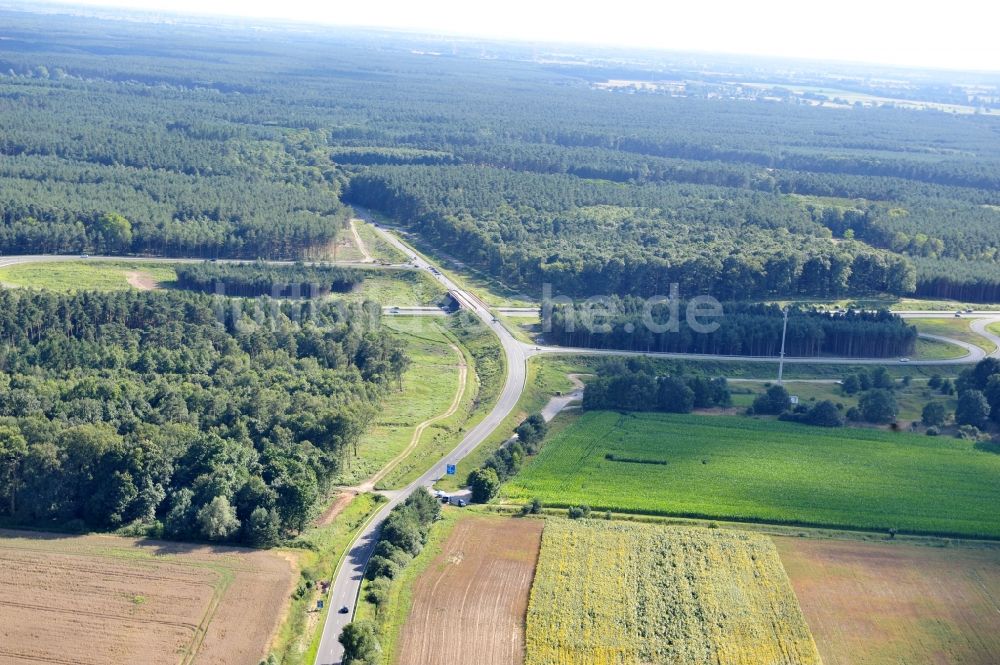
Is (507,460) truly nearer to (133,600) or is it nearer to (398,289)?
(133,600)

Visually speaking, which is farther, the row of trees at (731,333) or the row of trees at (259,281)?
the row of trees at (259,281)

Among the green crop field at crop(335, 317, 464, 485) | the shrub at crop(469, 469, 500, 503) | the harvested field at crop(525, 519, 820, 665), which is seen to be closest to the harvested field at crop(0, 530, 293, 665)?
the harvested field at crop(525, 519, 820, 665)

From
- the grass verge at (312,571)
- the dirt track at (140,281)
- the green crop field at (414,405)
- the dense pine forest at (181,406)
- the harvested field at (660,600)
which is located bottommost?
the green crop field at (414,405)

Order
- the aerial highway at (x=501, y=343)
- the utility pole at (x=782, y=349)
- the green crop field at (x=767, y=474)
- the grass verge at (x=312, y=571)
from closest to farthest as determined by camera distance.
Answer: the grass verge at (x=312, y=571) → the aerial highway at (x=501, y=343) → the green crop field at (x=767, y=474) → the utility pole at (x=782, y=349)

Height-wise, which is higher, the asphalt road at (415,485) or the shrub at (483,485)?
the shrub at (483,485)

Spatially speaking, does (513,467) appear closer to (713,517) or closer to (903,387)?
(713,517)

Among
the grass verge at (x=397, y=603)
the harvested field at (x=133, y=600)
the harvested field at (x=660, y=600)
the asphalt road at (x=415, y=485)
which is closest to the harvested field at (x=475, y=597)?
the grass verge at (x=397, y=603)

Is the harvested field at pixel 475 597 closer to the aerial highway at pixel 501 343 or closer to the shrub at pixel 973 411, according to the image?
the aerial highway at pixel 501 343

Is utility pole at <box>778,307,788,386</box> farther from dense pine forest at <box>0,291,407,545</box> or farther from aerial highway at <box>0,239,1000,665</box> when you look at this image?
dense pine forest at <box>0,291,407,545</box>
